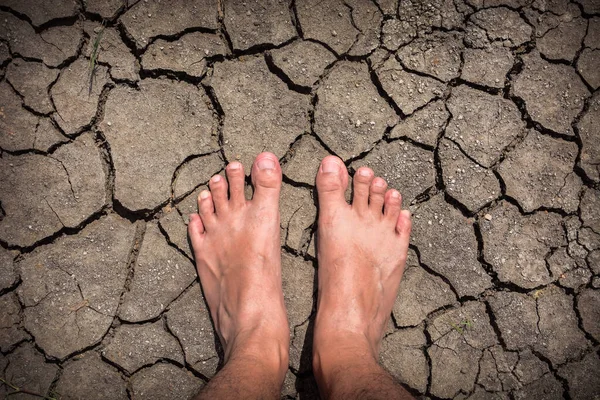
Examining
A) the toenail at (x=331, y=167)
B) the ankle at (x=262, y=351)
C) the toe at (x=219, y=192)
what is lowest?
the ankle at (x=262, y=351)

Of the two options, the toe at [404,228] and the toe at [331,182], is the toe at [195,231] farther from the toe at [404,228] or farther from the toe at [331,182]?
the toe at [404,228]

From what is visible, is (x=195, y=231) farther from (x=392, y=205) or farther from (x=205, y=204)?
(x=392, y=205)

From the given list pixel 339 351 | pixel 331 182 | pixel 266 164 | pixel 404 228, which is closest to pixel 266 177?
pixel 266 164

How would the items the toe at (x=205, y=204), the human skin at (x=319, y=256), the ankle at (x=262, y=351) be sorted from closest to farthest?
the ankle at (x=262, y=351), the human skin at (x=319, y=256), the toe at (x=205, y=204)

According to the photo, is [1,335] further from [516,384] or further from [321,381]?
[516,384]

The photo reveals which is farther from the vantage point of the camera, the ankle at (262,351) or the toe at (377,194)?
the toe at (377,194)

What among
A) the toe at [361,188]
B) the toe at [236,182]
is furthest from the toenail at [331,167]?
the toe at [236,182]

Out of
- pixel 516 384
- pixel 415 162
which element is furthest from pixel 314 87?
pixel 516 384
